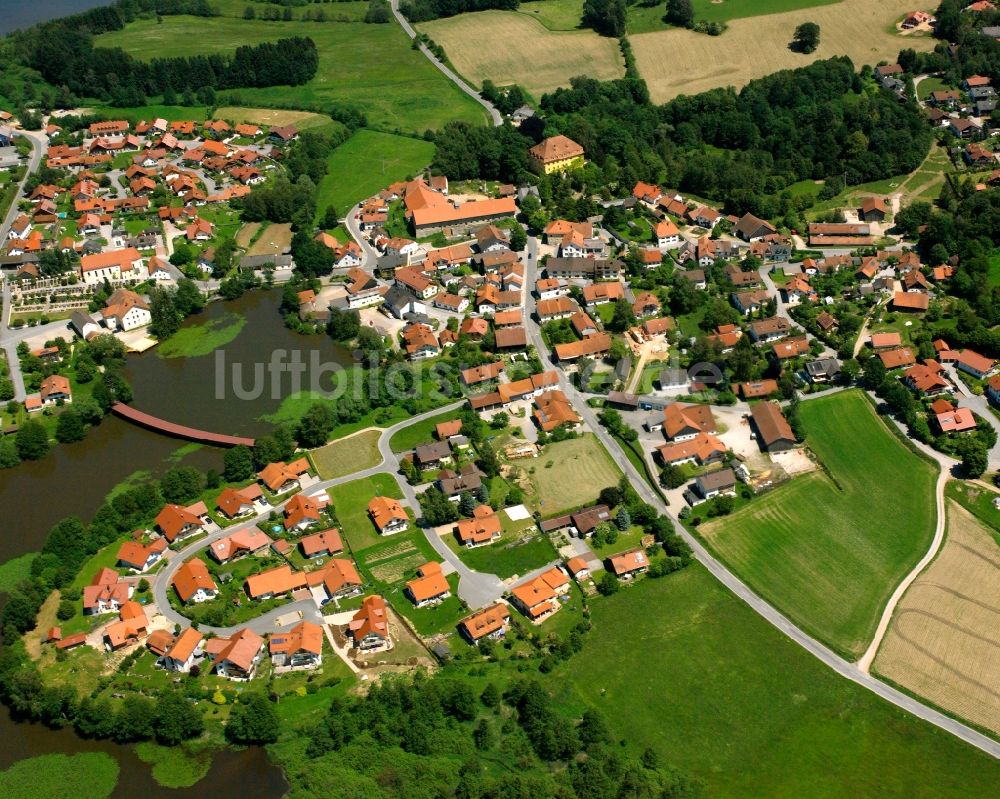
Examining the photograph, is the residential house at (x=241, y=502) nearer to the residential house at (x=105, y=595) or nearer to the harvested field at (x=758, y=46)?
the residential house at (x=105, y=595)

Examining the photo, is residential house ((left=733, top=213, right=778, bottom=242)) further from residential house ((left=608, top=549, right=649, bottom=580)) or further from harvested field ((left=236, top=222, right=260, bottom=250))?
harvested field ((left=236, top=222, right=260, bottom=250))

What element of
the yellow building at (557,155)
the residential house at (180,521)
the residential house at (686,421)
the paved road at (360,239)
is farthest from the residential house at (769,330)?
the residential house at (180,521)

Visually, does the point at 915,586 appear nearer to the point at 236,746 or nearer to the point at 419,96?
the point at 236,746

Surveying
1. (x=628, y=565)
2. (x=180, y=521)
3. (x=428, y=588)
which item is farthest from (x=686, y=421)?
(x=180, y=521)

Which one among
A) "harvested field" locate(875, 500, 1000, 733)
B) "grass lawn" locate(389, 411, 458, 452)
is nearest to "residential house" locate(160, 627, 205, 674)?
"grass lawn" locate(389, 411, 458, 452)

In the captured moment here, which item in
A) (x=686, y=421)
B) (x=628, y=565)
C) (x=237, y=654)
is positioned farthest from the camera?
(x=686, y=421)

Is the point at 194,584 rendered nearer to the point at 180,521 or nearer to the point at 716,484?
the point at 180,521

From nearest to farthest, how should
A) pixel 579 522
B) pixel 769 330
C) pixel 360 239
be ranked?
pixel 579 522 → pixel 769 330 → pixel 360 239

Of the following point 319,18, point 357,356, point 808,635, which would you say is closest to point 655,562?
point 808,635
